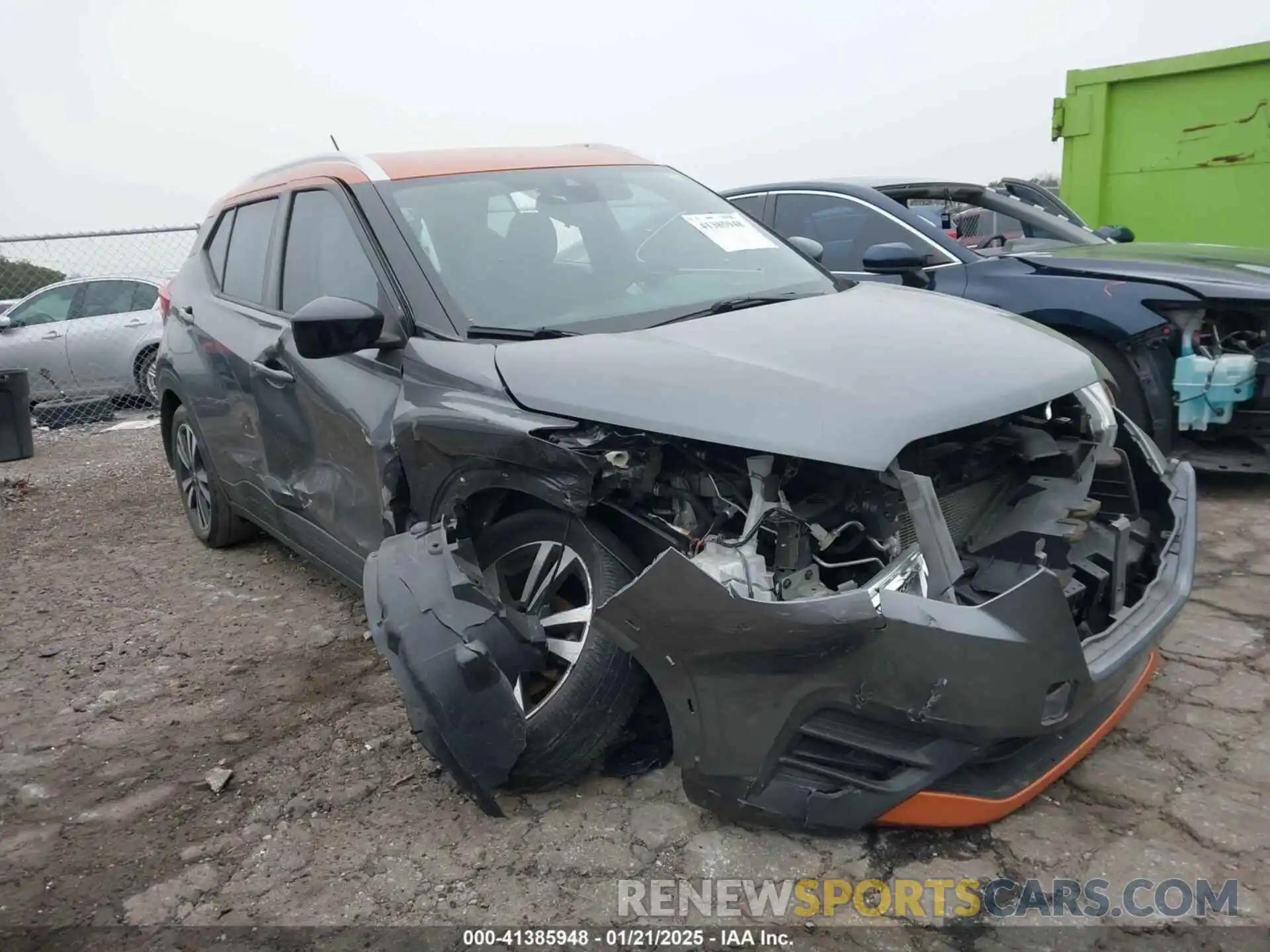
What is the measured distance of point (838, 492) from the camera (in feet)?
8.16

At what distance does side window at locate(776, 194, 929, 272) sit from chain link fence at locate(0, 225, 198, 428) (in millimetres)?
7338

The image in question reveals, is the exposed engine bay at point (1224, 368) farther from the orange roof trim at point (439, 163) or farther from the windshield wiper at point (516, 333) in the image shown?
the windshield wiper at point (516, 333)

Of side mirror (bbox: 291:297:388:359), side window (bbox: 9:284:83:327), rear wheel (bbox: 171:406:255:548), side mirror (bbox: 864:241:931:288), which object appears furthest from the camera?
side window (bbox: 9:284:83:327)

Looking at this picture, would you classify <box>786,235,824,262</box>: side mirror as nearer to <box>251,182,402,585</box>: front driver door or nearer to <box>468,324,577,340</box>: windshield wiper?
<box>468,324,577,340</box>: windshield wiper

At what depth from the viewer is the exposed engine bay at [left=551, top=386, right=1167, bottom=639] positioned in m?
2.32

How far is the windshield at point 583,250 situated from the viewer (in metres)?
3.07

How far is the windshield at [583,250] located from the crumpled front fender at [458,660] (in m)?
0.78

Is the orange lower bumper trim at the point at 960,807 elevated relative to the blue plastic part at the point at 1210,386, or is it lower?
lower

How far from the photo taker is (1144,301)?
460 centimetres

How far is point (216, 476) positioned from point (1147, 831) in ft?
13.2

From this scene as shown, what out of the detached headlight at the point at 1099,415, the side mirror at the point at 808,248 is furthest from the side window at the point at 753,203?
the detached headlight at the point at 1099,415

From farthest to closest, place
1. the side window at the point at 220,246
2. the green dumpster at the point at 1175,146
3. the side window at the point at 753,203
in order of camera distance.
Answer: the green dumpster at the point at 1175,146, the side window at the point at 753,203, the side window at the point at 220,246

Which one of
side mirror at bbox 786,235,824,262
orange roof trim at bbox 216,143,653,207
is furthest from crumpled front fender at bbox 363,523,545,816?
side mirror at bbox 786,235,824,262

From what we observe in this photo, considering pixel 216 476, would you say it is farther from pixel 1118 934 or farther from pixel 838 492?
pixel 1118 934
